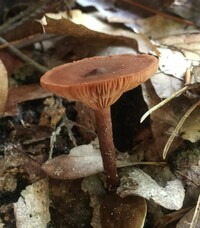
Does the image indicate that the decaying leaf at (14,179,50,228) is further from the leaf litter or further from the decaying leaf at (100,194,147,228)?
the decaying leaf at (100,194,147,228)

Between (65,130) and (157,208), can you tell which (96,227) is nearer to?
(157,208)

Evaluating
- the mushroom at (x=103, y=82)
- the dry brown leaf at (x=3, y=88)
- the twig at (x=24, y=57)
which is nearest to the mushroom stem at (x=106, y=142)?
the mushroom at (x=103, y=82)

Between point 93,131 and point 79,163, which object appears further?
point 93,131

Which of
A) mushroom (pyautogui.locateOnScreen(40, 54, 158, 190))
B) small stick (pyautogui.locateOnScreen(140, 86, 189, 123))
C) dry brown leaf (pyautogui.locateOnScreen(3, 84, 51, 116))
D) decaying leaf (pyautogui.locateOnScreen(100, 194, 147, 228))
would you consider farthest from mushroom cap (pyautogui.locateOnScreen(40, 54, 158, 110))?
dry brown leaf (pyautogui.locateOnScreen(3, 84, 51, 116))

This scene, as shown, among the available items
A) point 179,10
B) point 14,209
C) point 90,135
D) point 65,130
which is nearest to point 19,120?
point 65,130

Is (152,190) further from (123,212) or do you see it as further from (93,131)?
(93,131)

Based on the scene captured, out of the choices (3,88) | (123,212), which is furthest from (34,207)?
(3,88)

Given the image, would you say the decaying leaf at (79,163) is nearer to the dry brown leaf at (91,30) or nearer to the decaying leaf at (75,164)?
the decaying leaf at (75,164)
